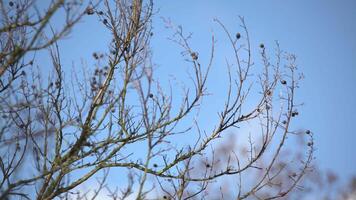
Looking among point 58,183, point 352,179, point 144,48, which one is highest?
point 352,179

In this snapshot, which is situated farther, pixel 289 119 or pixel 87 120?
pixel 87 120

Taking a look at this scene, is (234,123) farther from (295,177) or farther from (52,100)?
(52,100)

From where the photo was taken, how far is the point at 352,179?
13672 millimetres

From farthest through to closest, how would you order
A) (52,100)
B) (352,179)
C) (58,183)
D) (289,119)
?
(352,179) → (52,100) → (58,183) → (289,119)

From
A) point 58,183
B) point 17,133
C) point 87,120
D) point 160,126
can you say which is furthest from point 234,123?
point 17,133

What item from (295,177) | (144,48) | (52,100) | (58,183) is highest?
(144,48)

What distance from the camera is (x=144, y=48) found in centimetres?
506

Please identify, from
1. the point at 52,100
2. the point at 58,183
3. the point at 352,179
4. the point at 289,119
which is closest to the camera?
the point at 289,119

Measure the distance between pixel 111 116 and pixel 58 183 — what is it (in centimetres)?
117

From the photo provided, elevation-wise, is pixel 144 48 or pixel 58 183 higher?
Answer: pixel 144 48

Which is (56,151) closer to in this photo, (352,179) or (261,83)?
(261,83)

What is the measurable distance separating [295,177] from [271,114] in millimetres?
849

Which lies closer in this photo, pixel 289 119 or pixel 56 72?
pixel 289 119

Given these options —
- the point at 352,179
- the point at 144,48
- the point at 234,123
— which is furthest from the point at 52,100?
the point at 352,179
